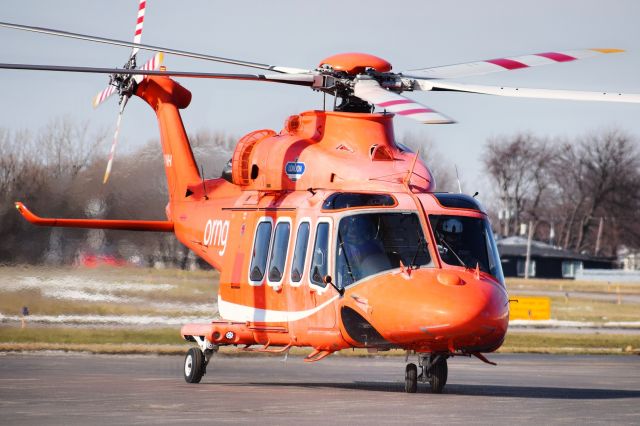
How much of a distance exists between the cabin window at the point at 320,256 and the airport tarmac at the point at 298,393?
164 cm

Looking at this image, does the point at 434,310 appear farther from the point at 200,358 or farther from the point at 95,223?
the point at 95,223

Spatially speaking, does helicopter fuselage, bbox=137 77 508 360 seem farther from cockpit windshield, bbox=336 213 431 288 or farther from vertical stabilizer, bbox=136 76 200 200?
vertical stabilizer, bbox=136 76 200 200

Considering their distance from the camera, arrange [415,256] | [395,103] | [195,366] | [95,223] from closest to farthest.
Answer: [395,103] → [415,256] → [195,366] → [95,223]

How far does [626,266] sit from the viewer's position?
13650 cm

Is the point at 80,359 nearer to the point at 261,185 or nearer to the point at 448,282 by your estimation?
the point at 261,185

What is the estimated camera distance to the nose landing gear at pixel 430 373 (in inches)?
695

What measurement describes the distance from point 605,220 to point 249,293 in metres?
110

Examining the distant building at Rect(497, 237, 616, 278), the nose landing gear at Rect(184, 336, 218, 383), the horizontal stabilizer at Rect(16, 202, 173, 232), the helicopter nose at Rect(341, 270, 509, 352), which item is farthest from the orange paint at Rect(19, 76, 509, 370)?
the distant building at Rect(497, 237, 616, 278)

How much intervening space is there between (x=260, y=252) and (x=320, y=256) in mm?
1814

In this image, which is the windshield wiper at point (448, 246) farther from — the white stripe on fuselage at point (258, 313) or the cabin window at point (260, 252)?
the cabin window at point (260, 252)

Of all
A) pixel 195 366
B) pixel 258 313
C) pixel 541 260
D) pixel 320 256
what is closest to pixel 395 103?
pixel 320 256

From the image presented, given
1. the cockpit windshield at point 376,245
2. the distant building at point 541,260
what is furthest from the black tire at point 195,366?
the distant building at point 541,260

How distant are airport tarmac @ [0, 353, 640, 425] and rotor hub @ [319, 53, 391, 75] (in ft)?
15.7

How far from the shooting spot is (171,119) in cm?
2319
